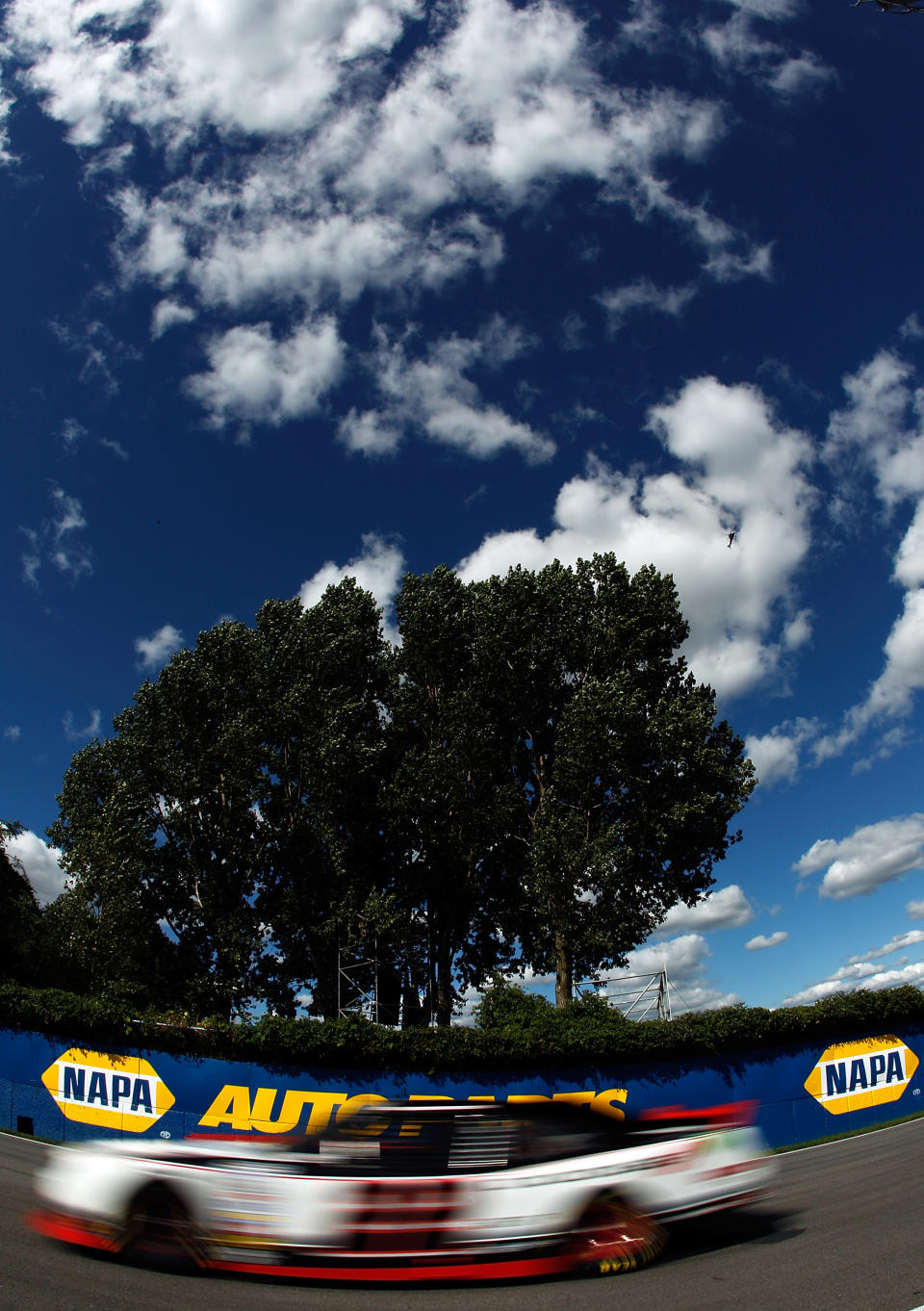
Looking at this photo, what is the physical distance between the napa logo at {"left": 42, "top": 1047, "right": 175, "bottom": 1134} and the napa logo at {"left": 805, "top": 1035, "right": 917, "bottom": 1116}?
15252mm

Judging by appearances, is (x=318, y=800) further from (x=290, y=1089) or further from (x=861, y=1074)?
(x=861, y=1074)

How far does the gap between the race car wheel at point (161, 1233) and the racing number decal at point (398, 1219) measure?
137cm

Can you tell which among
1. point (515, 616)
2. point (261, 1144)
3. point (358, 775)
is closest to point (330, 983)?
point (358, 775)

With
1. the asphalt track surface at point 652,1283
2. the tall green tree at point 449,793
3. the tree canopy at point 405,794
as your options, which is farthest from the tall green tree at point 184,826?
the asphalt track surface at point 652,1283

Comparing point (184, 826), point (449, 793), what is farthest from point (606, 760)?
point (184, 826)

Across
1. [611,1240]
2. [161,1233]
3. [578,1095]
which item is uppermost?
[161,1233]

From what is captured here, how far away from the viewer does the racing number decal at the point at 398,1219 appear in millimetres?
6254

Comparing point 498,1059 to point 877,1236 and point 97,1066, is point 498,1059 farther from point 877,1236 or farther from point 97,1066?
point 877,1236

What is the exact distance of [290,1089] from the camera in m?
16.4

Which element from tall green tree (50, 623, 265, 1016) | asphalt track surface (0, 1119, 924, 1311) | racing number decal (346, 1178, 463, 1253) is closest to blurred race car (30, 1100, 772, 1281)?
racing number decal (346, 1178, 463, 1253)

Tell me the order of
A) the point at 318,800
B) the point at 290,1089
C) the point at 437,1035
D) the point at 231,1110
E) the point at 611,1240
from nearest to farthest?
the point at 611,1240 → the point at 231,1110 → the point at 290,1089 → the point at 437,1035 → the point at 318,800

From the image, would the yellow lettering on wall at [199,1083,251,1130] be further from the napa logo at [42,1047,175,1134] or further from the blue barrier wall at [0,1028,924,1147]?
the napa logo at [42,1047,175,1134]

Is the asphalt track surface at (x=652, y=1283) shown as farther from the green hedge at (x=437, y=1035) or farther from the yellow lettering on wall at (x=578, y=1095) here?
the yellow lettering on wall at (x=578, y=1095)

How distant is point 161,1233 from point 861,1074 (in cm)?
1870
